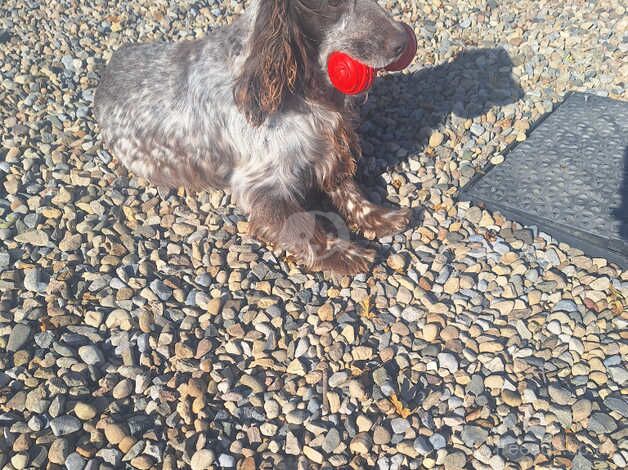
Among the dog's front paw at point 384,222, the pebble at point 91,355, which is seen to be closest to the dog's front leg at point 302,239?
the dog's front paw at point 384,222

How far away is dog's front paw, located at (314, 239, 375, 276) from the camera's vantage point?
403 centimetres

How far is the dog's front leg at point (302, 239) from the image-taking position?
4055mm

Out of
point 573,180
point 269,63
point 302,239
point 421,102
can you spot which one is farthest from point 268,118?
point 573,180

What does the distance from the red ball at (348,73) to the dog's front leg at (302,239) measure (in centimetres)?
95


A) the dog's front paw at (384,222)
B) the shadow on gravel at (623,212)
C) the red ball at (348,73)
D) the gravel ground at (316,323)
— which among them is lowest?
the gravel ground at (316,323)

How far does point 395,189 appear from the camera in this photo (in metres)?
4.66

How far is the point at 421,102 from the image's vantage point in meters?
5.32

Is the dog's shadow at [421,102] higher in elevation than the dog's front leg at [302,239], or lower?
higher

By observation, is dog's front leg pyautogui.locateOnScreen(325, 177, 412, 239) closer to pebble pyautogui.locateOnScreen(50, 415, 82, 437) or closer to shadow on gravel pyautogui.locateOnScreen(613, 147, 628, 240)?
shadow on gravel pyautogui.locateOnScreen(613, 147, 628, 240)

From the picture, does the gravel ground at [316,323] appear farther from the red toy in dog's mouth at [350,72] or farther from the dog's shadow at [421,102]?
the red toy in dog's mouth at [350,72]

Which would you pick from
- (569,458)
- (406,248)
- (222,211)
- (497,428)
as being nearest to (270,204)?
(222,211)

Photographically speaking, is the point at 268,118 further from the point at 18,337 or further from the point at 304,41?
the point at 18,337

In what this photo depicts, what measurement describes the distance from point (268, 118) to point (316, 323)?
138 centimetres

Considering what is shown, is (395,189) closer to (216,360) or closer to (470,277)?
(470,277)
